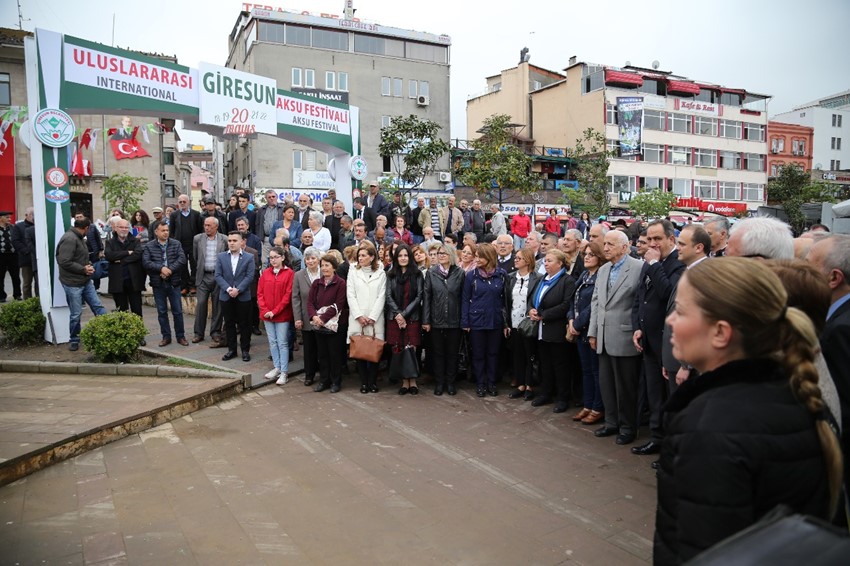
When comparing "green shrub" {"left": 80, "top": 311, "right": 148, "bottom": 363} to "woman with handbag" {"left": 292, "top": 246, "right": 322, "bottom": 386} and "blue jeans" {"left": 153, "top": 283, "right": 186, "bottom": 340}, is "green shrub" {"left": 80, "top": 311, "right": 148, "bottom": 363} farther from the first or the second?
"woman with handbag" {"left": 292, "top": 246, "right": 322, "bottom": 386}

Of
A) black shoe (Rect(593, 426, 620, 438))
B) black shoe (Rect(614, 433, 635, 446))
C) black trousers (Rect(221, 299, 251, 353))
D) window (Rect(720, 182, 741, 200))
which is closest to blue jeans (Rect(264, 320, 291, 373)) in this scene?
black trousers (Rect(221, 299, 251, 353))

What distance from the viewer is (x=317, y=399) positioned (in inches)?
296

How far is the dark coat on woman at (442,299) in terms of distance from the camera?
26.0 ft

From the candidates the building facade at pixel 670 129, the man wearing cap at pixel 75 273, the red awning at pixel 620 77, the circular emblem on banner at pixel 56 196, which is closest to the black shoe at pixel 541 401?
the man wearing cap at pixel 75 273

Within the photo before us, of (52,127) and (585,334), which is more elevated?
(52,127)

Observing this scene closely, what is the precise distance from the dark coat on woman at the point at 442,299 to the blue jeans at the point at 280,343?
2042mm

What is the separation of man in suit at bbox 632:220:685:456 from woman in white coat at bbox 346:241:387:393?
135 inches

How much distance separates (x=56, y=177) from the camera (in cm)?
924

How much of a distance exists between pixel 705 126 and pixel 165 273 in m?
54.5

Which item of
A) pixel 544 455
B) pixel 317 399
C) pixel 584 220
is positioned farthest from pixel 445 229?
pixel 544 455

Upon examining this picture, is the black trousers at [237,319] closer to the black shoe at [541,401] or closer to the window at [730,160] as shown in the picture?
the black shoe at [541,401]

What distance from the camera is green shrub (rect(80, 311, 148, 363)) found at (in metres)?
8.17

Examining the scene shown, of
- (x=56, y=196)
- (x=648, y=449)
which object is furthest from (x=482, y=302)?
(x=56, y=196)

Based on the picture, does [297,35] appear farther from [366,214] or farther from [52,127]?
[52,127]
